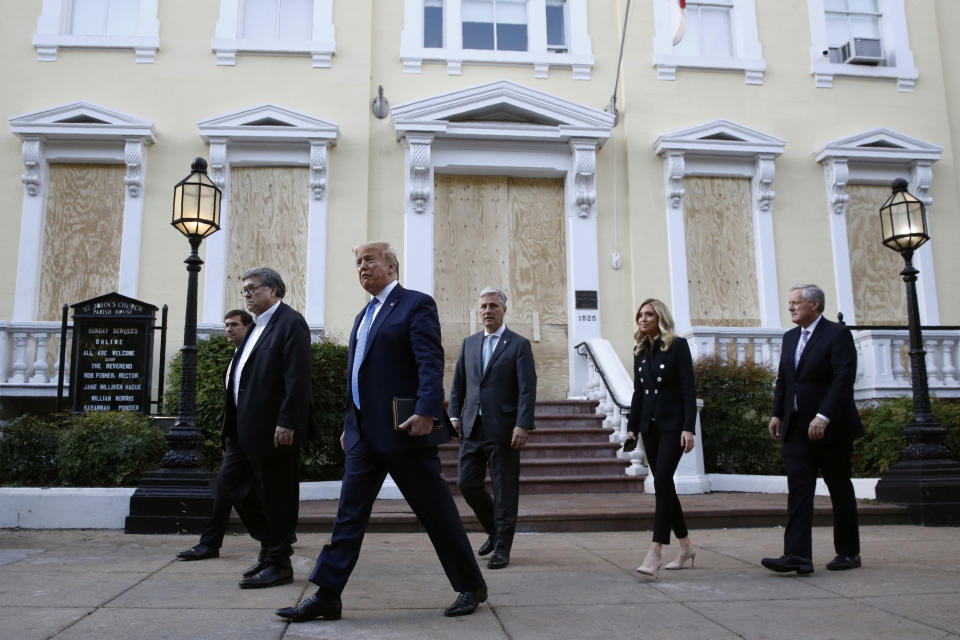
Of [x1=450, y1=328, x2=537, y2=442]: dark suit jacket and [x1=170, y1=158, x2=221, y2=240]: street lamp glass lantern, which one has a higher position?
[x1=170, y1=158, x2=221, y2=240]: street lamp glass lantern

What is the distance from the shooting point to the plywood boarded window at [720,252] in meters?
13.0

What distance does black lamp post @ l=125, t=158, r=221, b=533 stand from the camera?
7332 mm

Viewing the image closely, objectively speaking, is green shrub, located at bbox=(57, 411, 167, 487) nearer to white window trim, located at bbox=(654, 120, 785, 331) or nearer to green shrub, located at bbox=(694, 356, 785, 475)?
green shrub, located at bbox=(694, 356, 785, 475)

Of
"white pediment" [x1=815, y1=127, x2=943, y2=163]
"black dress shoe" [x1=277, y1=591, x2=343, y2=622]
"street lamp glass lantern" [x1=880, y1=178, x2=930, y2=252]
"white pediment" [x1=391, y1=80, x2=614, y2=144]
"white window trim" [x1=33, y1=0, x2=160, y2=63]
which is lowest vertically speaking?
"black dress shoe" [x1=277, y1=591, x2=343, y2=622]

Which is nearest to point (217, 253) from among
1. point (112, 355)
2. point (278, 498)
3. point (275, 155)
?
point (275, 155)

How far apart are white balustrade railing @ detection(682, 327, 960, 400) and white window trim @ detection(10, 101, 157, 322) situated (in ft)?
28.2

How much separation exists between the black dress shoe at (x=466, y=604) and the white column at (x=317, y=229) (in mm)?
8526

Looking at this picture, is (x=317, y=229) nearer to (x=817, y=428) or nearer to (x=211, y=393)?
(x=211, y=393)

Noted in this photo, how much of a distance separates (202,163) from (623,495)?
19.5 feet

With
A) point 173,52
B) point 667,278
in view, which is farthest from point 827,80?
point 173,52

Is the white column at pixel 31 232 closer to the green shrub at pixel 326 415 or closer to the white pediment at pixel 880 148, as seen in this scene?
the green shrub at pixel 326 415

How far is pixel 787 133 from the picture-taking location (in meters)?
13.5

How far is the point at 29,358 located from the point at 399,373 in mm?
9227

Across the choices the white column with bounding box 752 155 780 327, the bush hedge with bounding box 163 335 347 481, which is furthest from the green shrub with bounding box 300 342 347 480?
the white column with bounding box 752 155 780 327
